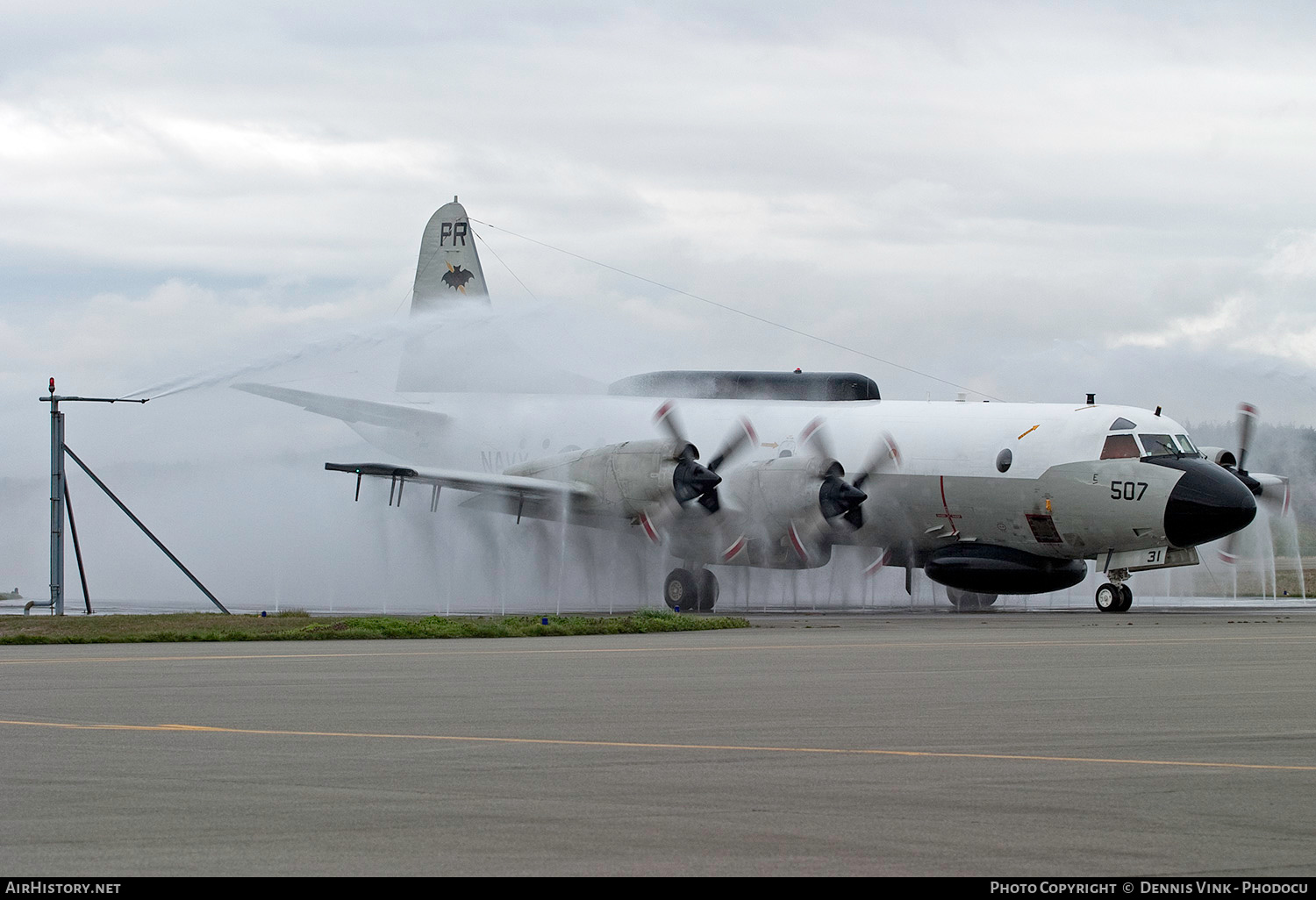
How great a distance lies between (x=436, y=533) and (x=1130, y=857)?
35268 millimetres

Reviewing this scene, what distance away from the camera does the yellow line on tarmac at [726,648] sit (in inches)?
771

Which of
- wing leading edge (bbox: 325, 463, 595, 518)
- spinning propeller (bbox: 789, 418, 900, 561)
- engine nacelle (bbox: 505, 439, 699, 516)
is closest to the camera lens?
spinning propeller (bbox: 789, 418, 900, 561)

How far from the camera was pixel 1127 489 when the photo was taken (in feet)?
106

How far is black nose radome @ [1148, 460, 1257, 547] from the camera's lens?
3095 cm

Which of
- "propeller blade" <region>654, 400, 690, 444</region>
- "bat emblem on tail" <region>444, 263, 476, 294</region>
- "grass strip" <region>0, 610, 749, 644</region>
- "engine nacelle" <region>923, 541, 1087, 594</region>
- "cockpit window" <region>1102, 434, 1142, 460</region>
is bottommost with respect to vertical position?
"grass strip" <region>0, 610, 749, 644</region>

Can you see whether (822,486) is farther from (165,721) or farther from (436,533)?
(165,721)

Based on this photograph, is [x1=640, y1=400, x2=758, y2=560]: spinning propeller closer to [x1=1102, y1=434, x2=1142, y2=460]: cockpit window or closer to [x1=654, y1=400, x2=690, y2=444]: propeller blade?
[x1=654, y1=400, x2=690, y2=444]: propeller blade

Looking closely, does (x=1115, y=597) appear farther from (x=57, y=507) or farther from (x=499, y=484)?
(x=57, y=507)

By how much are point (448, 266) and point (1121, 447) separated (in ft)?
85.9

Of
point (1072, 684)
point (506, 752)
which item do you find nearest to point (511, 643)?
point (1072, 684)

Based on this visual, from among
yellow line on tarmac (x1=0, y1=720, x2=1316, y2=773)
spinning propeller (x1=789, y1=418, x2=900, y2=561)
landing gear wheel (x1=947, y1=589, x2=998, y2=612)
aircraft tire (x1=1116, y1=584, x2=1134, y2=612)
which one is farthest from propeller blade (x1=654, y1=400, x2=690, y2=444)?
yellow line on tarmac (x1=0, y1=720, x2=1316, y2=773)

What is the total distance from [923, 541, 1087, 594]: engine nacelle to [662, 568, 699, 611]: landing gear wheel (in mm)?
5963

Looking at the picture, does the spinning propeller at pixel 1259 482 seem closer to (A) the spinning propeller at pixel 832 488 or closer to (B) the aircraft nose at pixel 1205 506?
(B) the aircraft nose at pixel 1205 506

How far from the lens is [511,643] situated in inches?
880
